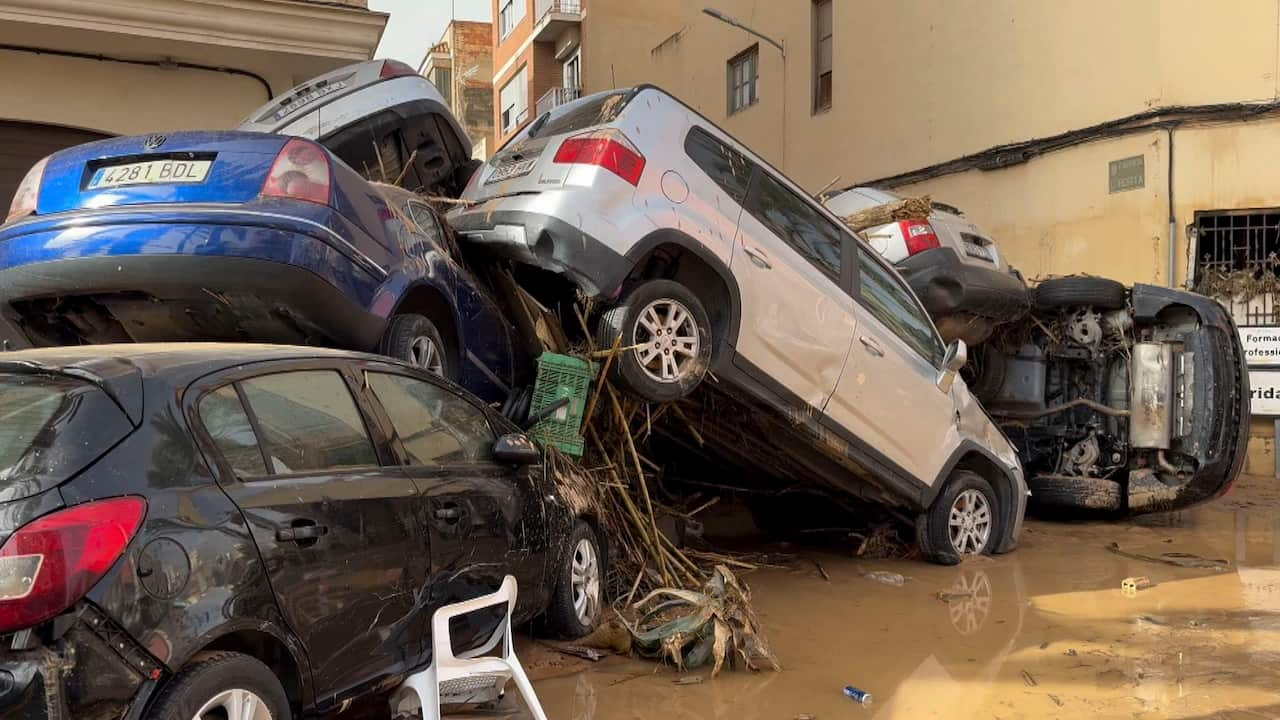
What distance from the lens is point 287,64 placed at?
9875mm

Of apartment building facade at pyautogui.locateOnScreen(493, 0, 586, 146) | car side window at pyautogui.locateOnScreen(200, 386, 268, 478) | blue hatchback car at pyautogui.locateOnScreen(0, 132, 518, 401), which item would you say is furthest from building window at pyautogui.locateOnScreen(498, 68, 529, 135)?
car side window at pyautogui.locateOnScreen(200, 386, 268, 478)

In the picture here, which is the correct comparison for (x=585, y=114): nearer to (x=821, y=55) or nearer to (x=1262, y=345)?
(x=1262, y=345)

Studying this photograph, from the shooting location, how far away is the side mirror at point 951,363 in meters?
7.21

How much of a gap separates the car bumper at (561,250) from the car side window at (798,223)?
1.10 metres

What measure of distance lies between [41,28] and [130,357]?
712 centimetres

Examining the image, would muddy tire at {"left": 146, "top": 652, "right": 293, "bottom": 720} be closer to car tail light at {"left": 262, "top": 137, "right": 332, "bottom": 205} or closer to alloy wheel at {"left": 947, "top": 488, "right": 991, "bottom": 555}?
car tail light at {"left": 262, "top": 137, "right": 332, "bottom": 205}

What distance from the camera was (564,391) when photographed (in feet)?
18.5

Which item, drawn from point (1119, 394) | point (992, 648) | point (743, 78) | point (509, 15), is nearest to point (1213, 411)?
point (1119, 394)

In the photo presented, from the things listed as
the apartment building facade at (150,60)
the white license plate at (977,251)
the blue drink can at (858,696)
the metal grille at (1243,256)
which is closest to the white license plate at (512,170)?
the blue drink can at (858,696)

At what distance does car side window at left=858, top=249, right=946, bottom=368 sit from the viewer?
22.6 ft

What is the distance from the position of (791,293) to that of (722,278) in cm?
54

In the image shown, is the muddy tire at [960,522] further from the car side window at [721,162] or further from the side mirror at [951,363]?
the car side window at [721,162]

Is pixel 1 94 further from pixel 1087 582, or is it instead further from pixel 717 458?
pixel 1087 582

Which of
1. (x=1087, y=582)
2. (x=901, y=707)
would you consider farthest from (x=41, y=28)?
(x=1087, y=582)
